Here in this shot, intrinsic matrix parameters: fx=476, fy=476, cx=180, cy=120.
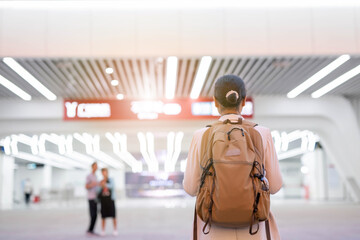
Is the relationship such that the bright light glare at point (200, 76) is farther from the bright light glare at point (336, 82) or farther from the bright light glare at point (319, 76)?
the bright light glare at point (336, 82)

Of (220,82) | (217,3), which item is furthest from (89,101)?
(220,82)

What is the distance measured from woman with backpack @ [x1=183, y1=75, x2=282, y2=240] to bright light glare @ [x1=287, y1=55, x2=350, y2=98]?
1009 centimetres

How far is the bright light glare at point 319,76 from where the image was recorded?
1262cm

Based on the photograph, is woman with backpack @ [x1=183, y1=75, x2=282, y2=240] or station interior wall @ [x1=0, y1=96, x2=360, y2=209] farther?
station interior wall @ [x1=0, y1=96, x2=360, y2=209]

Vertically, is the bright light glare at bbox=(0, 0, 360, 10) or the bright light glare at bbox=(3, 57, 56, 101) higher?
the bright light glare at bbox=(0, 0, 360, 10)

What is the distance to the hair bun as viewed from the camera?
2245 mm

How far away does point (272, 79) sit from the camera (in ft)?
51.3

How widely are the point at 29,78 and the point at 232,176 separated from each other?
13.4m

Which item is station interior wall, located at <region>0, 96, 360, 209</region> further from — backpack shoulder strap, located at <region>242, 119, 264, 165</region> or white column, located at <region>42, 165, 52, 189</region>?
white column, located at <region>42, 165, 52, 189</region>

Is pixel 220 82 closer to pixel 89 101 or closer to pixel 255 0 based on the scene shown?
pixel 255 0

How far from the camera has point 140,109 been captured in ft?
55.0

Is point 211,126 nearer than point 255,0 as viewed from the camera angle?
Yes

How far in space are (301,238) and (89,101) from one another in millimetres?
10638

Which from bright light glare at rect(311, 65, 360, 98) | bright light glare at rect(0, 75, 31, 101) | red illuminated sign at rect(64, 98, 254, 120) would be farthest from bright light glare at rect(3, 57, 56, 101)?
bright light glare at rect(311, 65, 360, 98)
